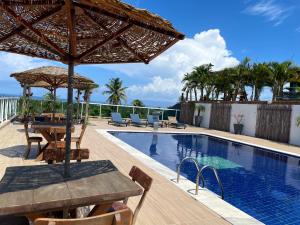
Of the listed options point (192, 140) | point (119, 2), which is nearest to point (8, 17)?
point (119, 2)

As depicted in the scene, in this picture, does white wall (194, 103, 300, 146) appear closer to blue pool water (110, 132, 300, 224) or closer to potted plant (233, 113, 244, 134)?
potted plant (233, 113, 244, 134)

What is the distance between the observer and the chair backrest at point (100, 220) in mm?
1824

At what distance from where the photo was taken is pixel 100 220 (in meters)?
1.94

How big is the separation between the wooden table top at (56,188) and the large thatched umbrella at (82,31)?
0.28 meters

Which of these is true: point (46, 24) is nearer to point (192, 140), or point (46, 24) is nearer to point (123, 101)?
point (192, 140)

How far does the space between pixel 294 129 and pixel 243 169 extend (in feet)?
22.3

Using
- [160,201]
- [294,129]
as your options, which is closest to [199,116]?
[294,129]

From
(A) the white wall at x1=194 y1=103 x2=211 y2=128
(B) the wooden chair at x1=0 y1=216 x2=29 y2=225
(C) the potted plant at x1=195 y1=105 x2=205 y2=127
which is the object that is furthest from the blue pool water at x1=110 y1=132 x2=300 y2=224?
(C) the potted plant at x1=195 y1=105 x2=205 y2=127

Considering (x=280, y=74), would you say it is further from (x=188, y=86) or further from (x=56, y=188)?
(x=56, y=188)

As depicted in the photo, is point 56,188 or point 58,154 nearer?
point 56,188

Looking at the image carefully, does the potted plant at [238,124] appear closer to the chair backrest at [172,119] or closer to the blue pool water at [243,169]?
the blue pool water at [243,169]

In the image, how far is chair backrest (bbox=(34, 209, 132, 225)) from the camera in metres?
1.82

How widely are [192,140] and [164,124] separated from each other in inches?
176

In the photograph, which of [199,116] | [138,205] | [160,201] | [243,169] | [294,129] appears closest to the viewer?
[138,205]
